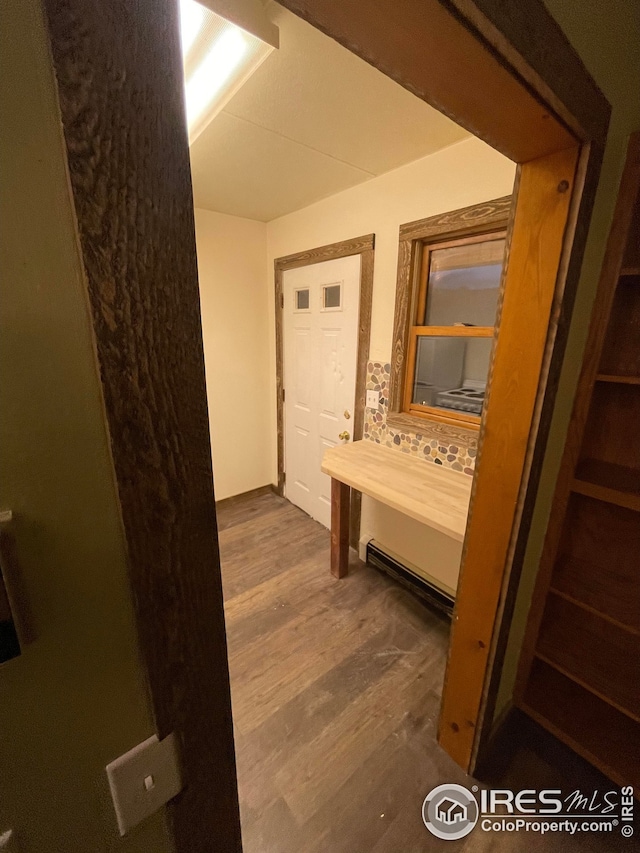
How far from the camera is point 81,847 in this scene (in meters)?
0.38

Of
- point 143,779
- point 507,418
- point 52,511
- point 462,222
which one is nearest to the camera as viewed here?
point 52,511

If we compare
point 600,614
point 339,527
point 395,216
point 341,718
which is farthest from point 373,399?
point 341,718

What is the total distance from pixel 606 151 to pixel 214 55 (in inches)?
47.0

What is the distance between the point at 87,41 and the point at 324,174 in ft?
6.61

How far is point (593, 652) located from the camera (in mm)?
1278

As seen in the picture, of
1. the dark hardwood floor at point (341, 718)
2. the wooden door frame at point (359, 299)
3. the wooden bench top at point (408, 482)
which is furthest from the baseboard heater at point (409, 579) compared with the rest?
the wooden bench top at point (408, 482)

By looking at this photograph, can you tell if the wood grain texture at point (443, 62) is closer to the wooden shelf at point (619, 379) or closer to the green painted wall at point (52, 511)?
the green painted wall at point (52, 511)

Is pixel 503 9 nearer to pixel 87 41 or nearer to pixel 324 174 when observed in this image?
pixel 87 41

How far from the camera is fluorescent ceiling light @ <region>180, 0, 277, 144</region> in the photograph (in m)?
0.96

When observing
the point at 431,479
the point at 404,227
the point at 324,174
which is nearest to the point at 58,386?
Answer: the point at 431,479

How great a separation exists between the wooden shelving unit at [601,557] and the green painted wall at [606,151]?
0.04 metres

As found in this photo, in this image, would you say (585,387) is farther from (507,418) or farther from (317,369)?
(317,369)

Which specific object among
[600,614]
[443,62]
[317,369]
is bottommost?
[600,614]

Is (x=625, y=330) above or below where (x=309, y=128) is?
below
